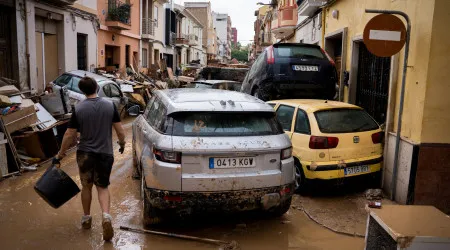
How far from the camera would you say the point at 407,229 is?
95.7 inches

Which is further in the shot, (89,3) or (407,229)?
(89,3)

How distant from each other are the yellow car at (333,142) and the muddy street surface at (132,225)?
2.55 ft

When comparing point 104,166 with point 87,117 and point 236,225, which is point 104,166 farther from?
point 236,225

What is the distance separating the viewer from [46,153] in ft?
26.5

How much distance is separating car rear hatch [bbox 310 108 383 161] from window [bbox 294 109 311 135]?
177 millimetres

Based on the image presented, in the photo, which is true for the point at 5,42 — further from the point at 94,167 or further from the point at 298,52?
the point at 94,167

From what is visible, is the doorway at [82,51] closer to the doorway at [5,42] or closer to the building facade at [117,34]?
the building facade at [117,34]

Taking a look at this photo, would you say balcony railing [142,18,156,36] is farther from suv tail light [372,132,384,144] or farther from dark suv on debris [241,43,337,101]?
suv tail light [372,132,384,144]

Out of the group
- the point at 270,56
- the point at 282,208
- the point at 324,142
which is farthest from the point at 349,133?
the point at 270,56

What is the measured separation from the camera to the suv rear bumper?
423 cm

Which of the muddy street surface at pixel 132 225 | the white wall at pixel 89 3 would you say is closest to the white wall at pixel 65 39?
the white wall at pixel 89 3

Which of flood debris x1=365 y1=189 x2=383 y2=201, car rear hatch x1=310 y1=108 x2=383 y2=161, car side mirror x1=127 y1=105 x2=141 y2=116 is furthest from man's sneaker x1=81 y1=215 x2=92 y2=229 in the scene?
flood debris x1=365 y1=189 x2=383 y2=201

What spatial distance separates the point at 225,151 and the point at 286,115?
257 cm

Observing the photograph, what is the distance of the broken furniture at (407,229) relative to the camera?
234 centimetres
